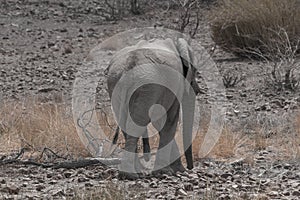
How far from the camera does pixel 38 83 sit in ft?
39.4

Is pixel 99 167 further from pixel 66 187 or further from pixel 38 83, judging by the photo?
pixel 38 83

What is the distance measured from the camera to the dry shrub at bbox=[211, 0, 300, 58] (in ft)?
41.3

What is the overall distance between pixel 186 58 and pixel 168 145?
69cm

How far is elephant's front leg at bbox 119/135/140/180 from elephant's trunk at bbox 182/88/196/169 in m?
0.55

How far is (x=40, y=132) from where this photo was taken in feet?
26.6

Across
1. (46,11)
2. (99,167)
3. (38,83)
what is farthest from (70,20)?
(99,167)

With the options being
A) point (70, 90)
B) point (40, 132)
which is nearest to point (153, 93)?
point (40, 132)

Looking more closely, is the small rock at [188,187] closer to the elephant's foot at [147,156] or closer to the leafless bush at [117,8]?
the elephant's foot at [147,156]

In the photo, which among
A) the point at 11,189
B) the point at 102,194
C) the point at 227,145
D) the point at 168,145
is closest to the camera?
the point at 102,194

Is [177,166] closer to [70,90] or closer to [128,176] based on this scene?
[128,176]

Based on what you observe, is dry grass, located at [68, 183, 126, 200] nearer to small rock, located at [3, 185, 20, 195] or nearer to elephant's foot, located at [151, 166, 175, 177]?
small rock, located at [3, 185, 20, 195]

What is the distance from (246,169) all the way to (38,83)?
5.52m

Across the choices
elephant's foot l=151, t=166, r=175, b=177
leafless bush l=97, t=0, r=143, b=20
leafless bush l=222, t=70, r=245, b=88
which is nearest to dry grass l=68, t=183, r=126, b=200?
elephant's foot l=151, t=166, r=175, b=177

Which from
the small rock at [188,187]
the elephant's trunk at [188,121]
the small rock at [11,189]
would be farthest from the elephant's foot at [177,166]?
the small rock at [11,189]
